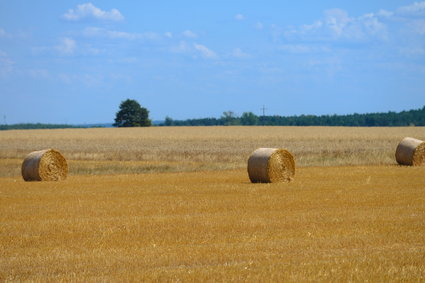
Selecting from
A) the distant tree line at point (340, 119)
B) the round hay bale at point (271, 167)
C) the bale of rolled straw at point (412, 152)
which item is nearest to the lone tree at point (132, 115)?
the distant tree line at point (340, 119)

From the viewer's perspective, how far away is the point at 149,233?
556 inches

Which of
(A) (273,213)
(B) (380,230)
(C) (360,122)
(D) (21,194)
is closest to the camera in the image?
(B) (380,230)

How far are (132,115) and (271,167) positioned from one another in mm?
89607

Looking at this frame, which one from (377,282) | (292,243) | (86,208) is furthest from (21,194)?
(377,282)

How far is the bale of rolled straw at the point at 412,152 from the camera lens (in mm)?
31094

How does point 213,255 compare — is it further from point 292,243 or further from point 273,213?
point 273,213

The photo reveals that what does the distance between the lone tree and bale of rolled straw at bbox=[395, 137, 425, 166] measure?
272ft

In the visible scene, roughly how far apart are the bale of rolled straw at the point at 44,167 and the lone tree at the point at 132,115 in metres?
85.0

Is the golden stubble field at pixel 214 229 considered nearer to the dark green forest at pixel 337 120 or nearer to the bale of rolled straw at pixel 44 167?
the bale of rolled straw at pixel 44 167

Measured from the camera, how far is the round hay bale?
984 inches

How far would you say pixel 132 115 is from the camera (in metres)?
113

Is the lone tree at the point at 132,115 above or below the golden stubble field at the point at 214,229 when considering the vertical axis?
above

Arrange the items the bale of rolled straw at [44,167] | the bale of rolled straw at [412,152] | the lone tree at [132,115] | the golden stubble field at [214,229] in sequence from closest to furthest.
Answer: the golden stubble field at [214,229] → the bale of rolled straw at [44,167] → the bale of rolled straw at [412,152] → the lone tree at [132,115]

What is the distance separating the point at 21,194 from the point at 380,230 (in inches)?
464
